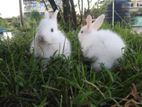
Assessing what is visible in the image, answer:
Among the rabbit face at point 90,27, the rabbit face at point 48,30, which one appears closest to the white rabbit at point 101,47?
the rabbit face at point 90,27

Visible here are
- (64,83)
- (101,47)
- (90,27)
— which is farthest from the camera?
(90,27)

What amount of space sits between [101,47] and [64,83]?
26 centimetres

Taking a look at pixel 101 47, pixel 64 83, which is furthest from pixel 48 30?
pixel 64 83

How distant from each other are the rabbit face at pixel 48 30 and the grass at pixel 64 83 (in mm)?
86

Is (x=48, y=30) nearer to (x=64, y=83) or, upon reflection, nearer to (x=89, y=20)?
(x=89, y=20)

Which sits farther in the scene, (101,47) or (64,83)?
(101,47)

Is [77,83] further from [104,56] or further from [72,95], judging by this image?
[104,56]

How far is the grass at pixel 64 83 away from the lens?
88cm

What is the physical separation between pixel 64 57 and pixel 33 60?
0.32 ft

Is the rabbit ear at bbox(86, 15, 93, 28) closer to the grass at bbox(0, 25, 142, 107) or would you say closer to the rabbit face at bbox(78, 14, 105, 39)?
the rabbit face at bbox(78, 14, 105, 39)

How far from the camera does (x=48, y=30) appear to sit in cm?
123

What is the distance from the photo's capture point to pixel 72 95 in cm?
90

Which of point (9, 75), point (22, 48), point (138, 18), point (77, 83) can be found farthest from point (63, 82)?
point (138, 18)

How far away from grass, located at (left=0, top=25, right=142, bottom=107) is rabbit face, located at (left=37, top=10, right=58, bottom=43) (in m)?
0.09
